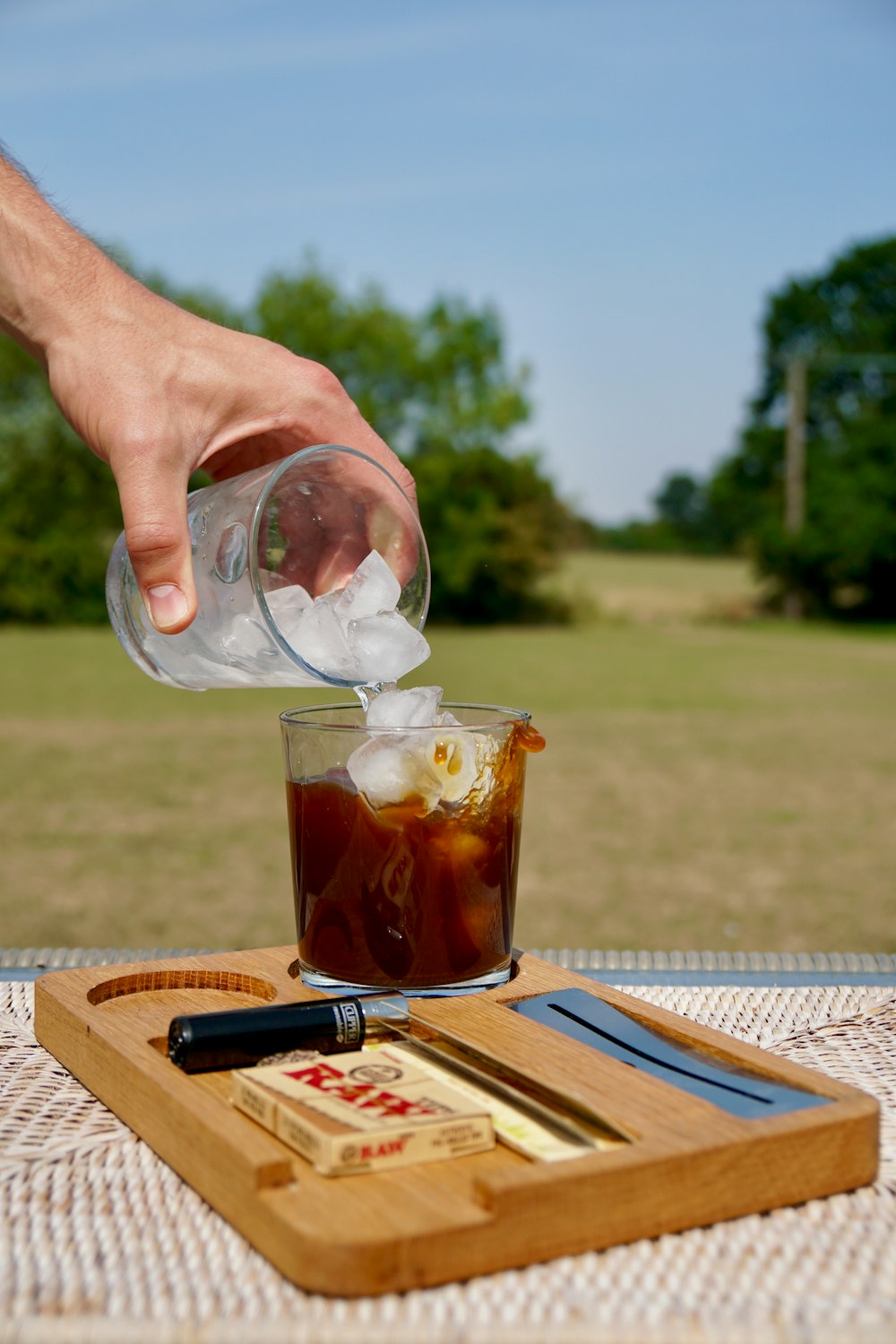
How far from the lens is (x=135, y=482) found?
1448mm

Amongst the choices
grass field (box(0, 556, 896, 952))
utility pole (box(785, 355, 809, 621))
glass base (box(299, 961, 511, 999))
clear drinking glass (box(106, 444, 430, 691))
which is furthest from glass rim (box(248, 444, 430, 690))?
utility pole (box(785, 355, 809, 621))

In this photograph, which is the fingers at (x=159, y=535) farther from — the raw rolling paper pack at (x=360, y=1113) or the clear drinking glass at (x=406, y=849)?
the raw rolling paper pack at (x=360, y=1113)

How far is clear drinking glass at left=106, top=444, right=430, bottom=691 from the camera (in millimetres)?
1387

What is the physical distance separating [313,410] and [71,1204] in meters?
0.94

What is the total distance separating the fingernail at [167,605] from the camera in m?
1.46

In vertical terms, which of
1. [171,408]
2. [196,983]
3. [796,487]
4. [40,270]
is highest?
[796,487]

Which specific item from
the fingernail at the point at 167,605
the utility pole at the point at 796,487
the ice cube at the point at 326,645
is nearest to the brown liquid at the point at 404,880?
the ice cube at the point at 326,645

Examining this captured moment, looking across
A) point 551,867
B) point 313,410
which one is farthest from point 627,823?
point 313,410

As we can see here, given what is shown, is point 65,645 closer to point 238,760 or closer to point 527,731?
point 238,760

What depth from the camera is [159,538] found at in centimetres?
143

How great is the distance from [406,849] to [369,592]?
270 mm

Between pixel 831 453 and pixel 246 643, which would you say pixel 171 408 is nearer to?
pixel 246 643

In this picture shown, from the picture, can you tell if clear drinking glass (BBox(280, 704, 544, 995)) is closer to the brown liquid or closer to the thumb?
the brown liquid

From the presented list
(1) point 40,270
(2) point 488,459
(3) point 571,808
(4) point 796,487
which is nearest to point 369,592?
(1) point 40,270
